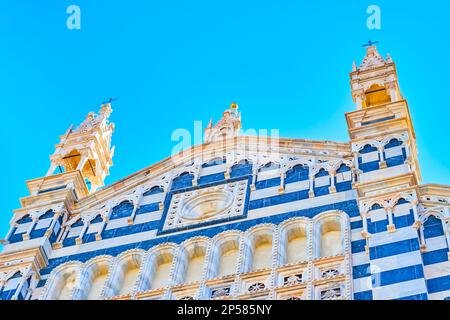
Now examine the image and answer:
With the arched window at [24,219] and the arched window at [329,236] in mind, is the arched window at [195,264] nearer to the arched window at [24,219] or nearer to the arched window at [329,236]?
the arched window at [329,236]

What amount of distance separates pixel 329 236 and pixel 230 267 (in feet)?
5.21

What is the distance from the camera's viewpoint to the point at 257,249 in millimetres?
15375

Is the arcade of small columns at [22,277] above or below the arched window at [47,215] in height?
below

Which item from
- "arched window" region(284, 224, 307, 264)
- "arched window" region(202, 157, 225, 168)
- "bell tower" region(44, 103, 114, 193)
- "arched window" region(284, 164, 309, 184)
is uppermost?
"bell tower" region(44, 103, 114, 193)

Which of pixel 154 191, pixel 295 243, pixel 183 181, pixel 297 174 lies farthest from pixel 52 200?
pixel 295 243

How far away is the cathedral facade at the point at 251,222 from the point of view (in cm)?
1381

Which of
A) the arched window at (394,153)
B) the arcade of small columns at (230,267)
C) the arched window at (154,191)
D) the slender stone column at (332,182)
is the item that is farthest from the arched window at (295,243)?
the arched window at (154,191)

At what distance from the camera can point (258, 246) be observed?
608 inches

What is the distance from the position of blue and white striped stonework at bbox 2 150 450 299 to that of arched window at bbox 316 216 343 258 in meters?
0.02

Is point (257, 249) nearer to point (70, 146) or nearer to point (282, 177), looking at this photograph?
point (282, 177)

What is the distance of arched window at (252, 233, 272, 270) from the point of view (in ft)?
49.1

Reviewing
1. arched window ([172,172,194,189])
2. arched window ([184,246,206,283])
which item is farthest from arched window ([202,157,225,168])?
arched window ([184,246,206,283])

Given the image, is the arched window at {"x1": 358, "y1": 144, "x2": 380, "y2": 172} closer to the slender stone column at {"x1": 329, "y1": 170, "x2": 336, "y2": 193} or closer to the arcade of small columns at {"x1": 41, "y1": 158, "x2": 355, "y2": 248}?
the arcade of small columns at {"x1": 41, "y1": 158, "x2": 355, "y2": 248}
